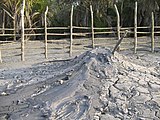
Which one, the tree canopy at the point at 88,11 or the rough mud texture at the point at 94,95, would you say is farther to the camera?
the tree canopy at the point at 88,11

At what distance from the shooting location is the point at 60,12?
78.6 ft

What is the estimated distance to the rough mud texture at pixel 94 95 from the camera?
5.29 metres

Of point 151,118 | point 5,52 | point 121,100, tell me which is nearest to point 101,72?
point 121,100

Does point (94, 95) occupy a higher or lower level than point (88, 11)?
lower

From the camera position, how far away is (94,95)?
5.60 metres

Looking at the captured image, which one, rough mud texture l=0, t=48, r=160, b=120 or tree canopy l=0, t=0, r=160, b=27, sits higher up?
tree canopy l=0, t=0, r=160, b=27

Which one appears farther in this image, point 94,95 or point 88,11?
point 88,11

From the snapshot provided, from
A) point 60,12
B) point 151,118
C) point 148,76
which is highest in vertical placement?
point 60,12

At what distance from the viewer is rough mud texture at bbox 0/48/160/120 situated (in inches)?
208

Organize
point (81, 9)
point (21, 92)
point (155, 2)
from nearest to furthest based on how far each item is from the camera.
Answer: point (21, 92) → point (155, 2) → point (81, 9)

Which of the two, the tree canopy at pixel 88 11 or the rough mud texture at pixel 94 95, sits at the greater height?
the tree canopy at pixel 88 11

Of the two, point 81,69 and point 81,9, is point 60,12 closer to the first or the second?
point 81,9

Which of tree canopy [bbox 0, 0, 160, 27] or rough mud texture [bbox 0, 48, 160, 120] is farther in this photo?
tree canopy [bbox 0, 0, 160, 27]

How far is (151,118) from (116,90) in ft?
2.63
